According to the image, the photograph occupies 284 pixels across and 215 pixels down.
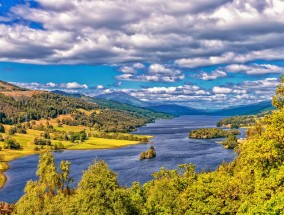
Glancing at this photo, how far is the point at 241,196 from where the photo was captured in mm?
59406

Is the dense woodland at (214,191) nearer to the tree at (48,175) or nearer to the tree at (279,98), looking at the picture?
the tree at (279,98)

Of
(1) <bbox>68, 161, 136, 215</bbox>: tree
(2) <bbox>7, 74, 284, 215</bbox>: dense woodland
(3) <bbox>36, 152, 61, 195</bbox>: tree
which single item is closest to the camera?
(2) <bbox>7, 74, 284, 215</bbox>: dense woodland

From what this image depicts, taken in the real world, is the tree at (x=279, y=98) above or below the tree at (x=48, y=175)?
above

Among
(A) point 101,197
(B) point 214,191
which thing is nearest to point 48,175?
(A) point 101,197

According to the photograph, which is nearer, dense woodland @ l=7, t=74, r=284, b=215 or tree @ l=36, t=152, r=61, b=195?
dense woodland @ l=7, t=74, r=284, b=215

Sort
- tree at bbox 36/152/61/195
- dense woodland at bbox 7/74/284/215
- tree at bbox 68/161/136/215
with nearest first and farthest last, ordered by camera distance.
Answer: dense woodland at bbox 7/74/284/215 < tree at bbox 68/161/136/215 < tree at bbox 36/152/61/195

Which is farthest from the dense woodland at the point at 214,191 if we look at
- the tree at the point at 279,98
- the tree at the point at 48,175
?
the tree at the point at 48,175

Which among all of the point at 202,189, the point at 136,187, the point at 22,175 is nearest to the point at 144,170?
the point at 22,175

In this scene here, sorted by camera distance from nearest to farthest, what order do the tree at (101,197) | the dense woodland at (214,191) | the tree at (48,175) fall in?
the dense woodland at (214,191), the tree at (101,197), the tree at (48,175)

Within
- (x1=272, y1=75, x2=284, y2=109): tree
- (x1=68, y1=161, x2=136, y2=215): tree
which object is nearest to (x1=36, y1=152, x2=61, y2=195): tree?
(x1=68, y1=161, x2=136, y2=215): tree

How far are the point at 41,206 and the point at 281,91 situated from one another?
2155 inches

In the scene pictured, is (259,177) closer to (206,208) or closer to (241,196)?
(241,196)

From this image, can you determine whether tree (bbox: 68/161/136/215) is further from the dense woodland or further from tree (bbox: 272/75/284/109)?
tree (bbox: 272/75/284/109)

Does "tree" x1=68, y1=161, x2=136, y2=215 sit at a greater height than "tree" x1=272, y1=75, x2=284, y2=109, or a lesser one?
lesser
